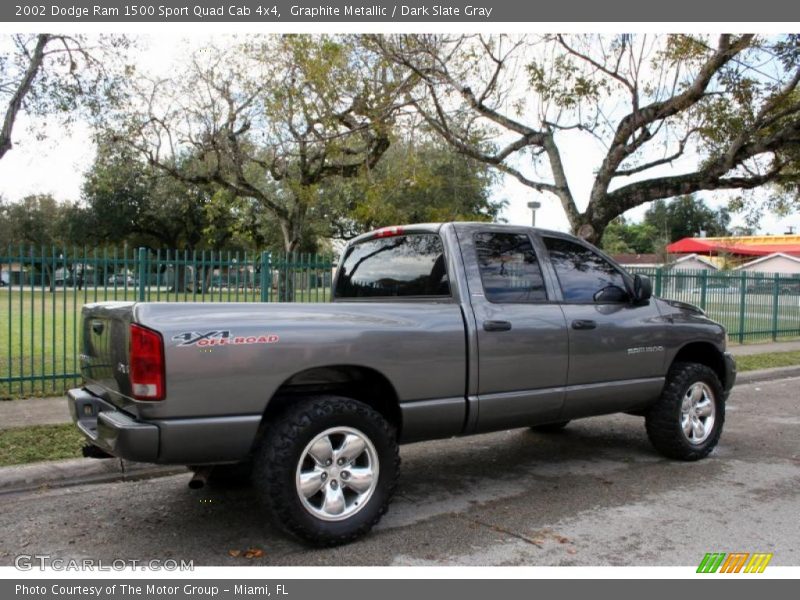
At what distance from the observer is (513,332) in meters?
4.81

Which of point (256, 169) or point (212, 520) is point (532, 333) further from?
point (256, 169)

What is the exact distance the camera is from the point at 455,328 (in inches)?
179

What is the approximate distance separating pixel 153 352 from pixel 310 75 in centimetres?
1056

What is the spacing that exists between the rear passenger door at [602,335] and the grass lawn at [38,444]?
4132mm

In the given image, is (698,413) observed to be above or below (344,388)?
below

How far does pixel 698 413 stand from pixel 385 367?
3.35 meters

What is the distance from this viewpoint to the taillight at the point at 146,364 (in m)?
3.54

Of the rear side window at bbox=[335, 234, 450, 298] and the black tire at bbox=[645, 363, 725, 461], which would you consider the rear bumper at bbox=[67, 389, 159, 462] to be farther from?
the black tire at bbox=[645, 363, 725, 461]

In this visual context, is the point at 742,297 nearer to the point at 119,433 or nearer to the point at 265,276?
the point at 265,276

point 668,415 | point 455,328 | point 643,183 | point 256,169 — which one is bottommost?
point 668,415

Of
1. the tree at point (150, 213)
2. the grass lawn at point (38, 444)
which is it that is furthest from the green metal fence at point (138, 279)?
the tree at point (150, 213)

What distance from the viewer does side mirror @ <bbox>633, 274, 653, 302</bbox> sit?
5.51m

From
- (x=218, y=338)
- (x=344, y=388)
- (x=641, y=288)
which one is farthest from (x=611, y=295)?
(x=218, y=338)

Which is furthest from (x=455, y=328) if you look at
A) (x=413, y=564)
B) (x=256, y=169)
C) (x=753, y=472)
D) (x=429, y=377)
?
(x=256, y=169)
